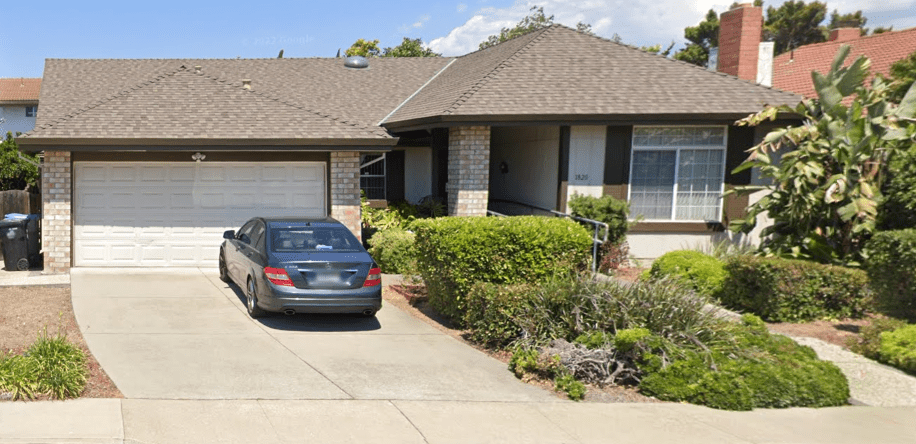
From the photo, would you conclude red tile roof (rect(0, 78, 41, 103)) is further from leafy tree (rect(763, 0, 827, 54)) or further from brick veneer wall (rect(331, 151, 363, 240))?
leafy tree (rect(763, 0, 827, 54))

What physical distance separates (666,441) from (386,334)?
4.62 metres

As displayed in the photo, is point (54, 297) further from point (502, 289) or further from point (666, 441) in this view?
point (666, 441)

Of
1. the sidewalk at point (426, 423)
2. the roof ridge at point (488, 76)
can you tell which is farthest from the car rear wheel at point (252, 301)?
the roof ridge at point (488, 76)

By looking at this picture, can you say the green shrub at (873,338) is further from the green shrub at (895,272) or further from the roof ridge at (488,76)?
the roof ridge at (488,76)

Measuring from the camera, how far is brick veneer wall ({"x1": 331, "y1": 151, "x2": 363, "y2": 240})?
14.9 meters

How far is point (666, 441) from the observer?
652 centimetres

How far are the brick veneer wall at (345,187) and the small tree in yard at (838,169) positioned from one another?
24.9 feet

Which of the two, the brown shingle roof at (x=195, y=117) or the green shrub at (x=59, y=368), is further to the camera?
the brown shingle roof at (x=195, y=117)

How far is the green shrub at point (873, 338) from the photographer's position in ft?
30.1

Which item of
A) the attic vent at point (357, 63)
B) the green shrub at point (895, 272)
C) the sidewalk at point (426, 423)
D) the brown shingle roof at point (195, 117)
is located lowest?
the sidewalk at point (426, 423)

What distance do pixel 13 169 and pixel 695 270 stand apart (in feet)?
61.0

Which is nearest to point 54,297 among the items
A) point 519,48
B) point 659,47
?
point 519,48

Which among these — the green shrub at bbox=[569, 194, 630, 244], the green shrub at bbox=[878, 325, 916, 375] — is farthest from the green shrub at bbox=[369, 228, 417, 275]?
the green shrub at bbox=[878, 325, 916, 375]

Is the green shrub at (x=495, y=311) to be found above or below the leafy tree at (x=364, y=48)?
below
